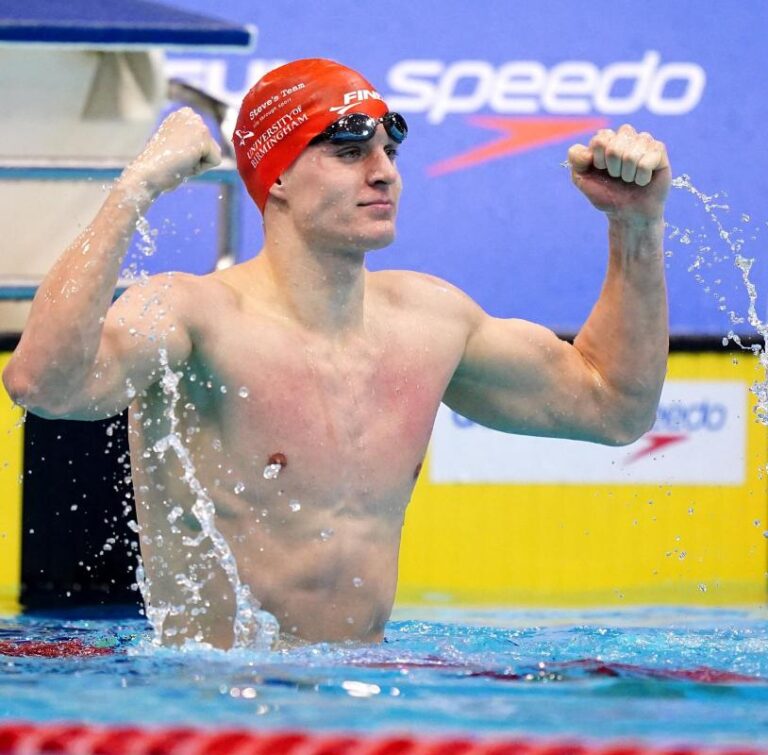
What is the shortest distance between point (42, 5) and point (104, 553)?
1.40m

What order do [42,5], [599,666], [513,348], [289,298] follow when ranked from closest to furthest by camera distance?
[599,666] → [289,298] → [513,348] → [42,5]

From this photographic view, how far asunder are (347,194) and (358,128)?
11 centimetres

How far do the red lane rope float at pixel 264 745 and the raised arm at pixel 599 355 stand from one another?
1004 mm

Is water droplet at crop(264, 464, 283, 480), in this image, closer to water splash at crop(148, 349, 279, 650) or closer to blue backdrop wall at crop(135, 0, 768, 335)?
water splash at crop(148, 349, 279, 650)

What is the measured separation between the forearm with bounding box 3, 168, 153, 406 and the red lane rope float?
1.62ft

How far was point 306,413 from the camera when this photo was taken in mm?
2697

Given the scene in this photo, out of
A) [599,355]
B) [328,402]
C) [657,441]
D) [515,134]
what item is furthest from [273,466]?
[515,134]

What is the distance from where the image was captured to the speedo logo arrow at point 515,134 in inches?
235

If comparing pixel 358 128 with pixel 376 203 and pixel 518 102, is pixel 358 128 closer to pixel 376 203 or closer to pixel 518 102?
pixel 376 203

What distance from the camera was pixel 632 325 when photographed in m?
2.95

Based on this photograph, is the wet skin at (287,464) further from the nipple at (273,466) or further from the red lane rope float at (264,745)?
the red lane rope float at (264,745)

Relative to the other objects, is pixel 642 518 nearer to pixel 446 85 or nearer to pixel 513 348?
pixel 513 348

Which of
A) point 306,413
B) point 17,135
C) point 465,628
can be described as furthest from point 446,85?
point 306,413

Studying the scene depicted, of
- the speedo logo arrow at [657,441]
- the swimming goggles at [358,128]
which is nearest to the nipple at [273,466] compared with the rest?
the swimming goggles at [358,128]
